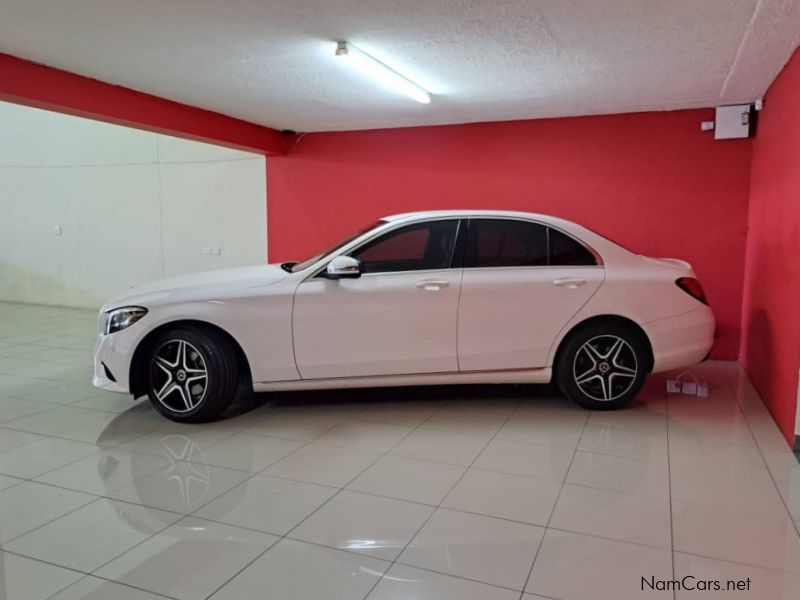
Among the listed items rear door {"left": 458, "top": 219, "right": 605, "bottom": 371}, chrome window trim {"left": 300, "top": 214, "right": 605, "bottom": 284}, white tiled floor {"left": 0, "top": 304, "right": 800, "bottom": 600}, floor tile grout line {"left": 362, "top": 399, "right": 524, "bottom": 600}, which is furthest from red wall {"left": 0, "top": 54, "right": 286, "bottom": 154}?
floor tile grout line {"left": 362, "top": 399, "right": 524, "bottom": 600}

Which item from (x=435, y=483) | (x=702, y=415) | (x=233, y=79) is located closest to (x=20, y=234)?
(x=233, y=79)

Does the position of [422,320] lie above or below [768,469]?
above

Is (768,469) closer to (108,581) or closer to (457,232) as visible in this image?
(457,232)

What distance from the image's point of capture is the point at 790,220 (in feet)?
13.2

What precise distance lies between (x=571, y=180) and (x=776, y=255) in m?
2.30

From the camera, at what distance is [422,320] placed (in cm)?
427

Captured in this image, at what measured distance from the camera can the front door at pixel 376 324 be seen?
4.23m

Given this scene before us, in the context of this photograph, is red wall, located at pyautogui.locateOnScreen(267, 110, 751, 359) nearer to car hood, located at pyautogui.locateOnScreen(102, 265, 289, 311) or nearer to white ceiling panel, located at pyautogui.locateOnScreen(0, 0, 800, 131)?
white ceiling panel, located at pyautogui.locateOnScreen(0, 0, 800, 131)

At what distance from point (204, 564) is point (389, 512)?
85cm

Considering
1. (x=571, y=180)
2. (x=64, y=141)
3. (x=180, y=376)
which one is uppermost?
(x=64, y=141)

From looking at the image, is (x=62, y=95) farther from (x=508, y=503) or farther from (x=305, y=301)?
(x=508, y=503)

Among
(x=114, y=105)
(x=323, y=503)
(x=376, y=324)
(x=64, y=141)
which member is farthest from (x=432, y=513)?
(x=64, y=141)

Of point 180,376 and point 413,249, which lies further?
point 413,249

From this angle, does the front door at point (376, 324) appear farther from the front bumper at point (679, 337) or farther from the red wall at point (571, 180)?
the red wall at point (571, 180)
